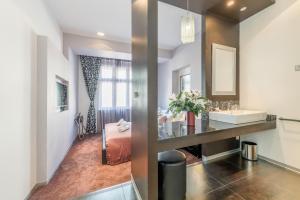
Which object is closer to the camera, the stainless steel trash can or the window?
the stainless steel trash can

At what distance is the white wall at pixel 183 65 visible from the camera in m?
3.89

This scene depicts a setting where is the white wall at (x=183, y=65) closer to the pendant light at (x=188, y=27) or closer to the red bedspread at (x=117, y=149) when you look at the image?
the red bedspread at (x=117, y=149)

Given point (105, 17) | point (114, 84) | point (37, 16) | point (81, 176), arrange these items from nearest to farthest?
1. point (37, 16)
2. point (81, 176)
3. point (105, 17)
4. point (114, 84)

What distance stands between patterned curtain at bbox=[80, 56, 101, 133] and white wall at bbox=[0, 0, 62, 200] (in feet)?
9.59

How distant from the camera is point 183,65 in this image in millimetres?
4543

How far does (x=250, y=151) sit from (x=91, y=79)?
504 cm

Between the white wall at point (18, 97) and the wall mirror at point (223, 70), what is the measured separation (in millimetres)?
2951

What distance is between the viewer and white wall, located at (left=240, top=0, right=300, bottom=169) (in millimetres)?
2227

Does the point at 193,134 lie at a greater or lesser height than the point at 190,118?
lesser

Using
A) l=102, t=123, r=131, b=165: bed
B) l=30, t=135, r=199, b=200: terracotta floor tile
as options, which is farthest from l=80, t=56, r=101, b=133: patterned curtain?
l=102, t=123, r=131, b=165: bed

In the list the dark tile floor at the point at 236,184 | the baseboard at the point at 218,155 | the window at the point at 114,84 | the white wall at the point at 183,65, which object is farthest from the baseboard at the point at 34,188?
the window at the point at 114,84

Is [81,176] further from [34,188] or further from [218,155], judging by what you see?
[218,155]

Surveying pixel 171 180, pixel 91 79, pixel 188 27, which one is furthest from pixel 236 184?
pixel 91 79

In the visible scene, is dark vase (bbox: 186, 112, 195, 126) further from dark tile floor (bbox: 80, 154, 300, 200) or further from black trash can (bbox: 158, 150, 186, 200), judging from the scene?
dark tile floor (bbox: 80, 154, 300, 200)
